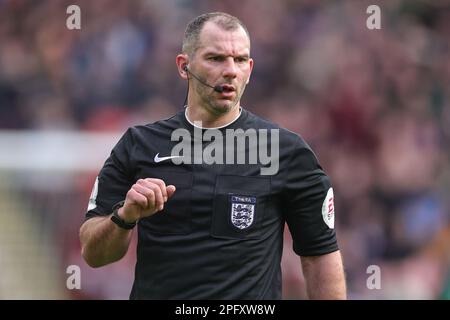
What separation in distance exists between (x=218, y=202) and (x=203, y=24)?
2.82ft

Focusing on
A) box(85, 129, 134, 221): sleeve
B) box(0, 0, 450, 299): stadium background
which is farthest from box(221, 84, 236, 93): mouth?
box(0, 0, 450, 299): stadium background

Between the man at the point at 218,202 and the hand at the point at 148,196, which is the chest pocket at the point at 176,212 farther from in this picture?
the hand at the point at 148,196

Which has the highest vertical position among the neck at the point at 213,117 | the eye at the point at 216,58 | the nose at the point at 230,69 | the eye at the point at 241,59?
the eye at the point at 216,58

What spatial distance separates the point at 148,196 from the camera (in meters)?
3.65

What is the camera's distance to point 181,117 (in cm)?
431

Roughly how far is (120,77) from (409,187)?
275 centimetres

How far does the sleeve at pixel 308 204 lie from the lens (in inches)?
159

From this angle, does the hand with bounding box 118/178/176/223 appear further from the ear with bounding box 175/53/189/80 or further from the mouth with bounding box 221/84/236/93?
the ear with bounding box 175/53/189/80

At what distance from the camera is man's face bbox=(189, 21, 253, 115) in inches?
163

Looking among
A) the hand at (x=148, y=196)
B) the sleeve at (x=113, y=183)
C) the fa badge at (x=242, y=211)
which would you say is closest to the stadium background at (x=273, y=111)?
the sleeve at (x=113, y=183)

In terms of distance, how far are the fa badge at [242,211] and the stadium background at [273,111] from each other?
11.2ft

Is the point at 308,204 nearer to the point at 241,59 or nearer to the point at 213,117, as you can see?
the point at 213,117

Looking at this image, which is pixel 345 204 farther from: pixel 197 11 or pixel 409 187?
pixel 197 11

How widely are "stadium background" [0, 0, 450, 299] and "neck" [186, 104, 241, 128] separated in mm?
3116
